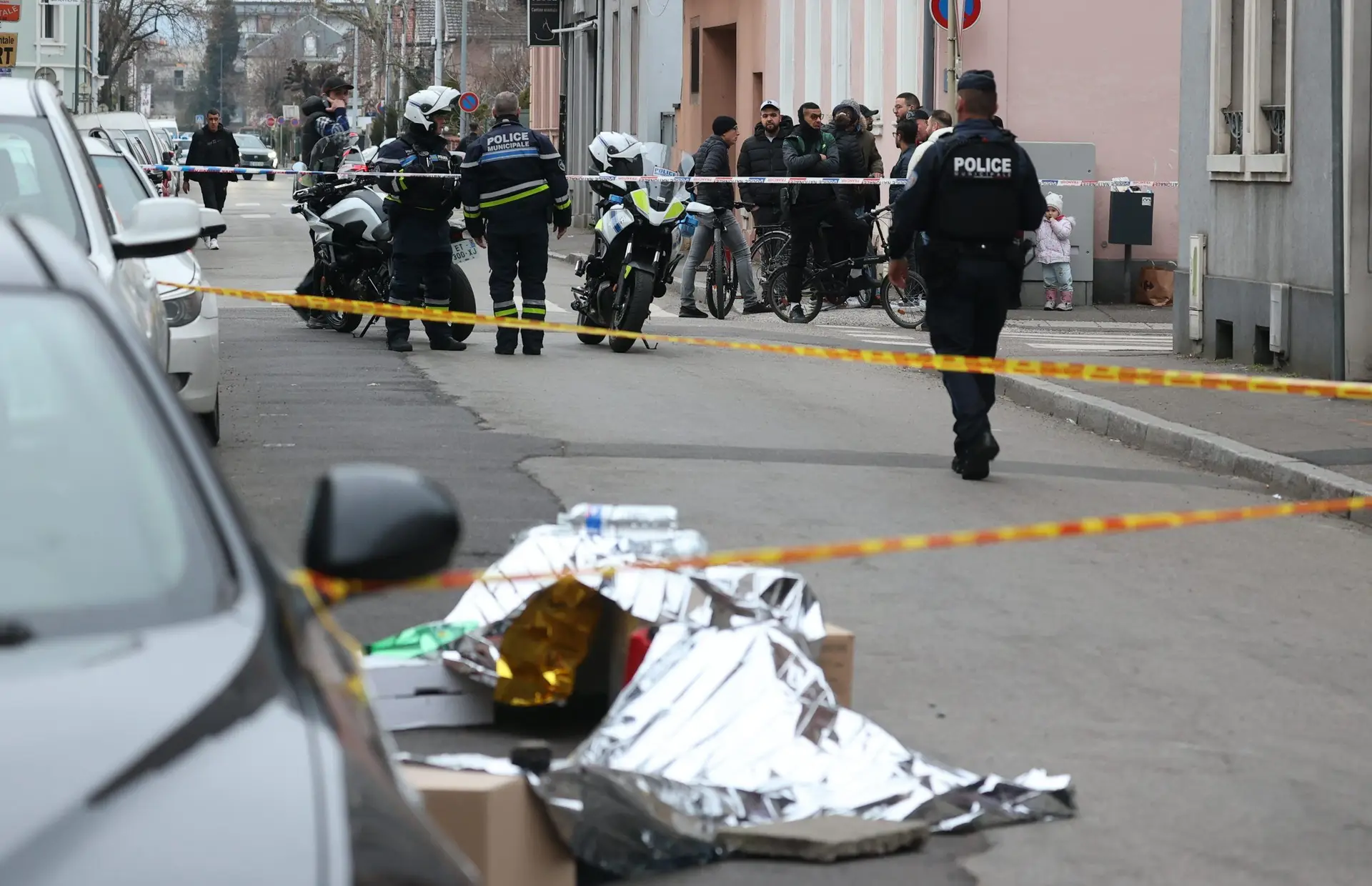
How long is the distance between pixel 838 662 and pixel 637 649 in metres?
0.61

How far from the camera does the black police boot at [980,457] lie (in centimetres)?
1027

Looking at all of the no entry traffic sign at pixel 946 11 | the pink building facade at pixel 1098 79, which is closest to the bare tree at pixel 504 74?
the pink building facade at pixel 1098 79

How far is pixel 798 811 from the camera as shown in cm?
472

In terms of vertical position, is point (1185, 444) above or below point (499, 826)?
above

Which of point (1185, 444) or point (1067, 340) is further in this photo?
point (1067, 340)

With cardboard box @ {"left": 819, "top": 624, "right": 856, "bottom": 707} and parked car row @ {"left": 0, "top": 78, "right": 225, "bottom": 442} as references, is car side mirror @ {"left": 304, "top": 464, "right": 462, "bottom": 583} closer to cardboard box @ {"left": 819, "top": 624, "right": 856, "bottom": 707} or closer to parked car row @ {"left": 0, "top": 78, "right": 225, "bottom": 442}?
cardboard box @ {"left": 819, "top": 624, "right": 856, "bottom": 707}

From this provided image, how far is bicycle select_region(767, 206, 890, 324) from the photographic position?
1958 centimetres

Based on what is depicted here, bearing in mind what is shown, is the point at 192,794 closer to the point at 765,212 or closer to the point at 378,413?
the point at 378,413

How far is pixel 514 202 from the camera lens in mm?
15609

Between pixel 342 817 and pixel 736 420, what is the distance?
9979 mm

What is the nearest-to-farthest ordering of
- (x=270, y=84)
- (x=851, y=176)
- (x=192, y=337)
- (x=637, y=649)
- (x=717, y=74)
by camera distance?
(x=637, y=649) → (x=192, y=337) → (x=851, y=176) → (x=717, y=74) → (x=270, y=84)

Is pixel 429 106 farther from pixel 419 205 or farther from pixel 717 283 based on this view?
pixel 717 283

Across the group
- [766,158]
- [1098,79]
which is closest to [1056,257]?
[766,158]

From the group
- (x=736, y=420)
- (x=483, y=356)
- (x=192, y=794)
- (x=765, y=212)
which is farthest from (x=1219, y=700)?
(x=765, y=212)
